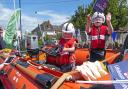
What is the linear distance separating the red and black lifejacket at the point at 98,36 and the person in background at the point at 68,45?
1.40ft

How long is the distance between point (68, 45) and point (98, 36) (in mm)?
626

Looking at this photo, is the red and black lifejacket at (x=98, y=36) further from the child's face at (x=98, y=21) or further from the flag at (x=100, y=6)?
the flag at (x=100, y=6)

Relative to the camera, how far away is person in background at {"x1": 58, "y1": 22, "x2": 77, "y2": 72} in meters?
7.15

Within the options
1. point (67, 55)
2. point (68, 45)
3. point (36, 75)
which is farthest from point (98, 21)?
point (36, 75)

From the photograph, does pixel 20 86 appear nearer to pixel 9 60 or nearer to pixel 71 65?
pixel 71 65

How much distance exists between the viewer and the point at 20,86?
577 centimetres

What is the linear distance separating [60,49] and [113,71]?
146 inches

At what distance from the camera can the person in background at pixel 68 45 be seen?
→ 7.15 metres

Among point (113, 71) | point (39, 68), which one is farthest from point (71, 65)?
point (113, 71)

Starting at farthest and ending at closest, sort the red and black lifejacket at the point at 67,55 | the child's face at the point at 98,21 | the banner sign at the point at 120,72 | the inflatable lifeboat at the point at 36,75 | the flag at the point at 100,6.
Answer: the flag at the point at 100,6 → the red and black lifejacket at the point at 67,55 → the child's face at the point at 98,21 → the inflatable lifeboat at the point at 36,75 → the banner sign at the point at 120,72

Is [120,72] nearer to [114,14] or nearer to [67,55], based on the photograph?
[67,55]

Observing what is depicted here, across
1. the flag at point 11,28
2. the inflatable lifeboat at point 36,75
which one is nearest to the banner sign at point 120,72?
the inflatable lifeboat at point 36,75

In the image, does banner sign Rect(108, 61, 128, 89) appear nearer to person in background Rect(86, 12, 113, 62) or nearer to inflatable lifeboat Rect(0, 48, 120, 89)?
inflatable lifeboat Rect(0, 48, 120, 89)

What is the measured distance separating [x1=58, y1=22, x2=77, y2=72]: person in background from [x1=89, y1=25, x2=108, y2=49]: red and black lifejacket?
0.43 meters
